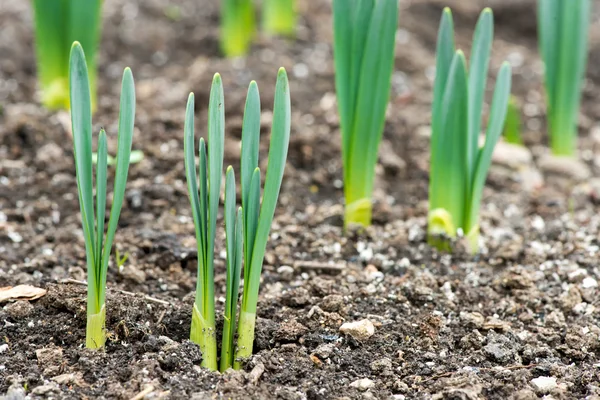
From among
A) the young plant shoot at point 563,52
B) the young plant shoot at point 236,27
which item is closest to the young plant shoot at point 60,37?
the young plant shoot at point 236,27

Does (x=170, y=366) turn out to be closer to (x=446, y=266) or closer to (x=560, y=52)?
(x=446, y=266)

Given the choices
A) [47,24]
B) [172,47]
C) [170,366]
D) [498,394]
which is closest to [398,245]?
[498,394]

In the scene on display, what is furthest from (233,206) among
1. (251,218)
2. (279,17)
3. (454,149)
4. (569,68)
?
(279,17)

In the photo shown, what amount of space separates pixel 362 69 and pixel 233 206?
0.66m

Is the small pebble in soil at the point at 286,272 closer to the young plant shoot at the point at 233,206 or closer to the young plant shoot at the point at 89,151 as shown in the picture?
the young plant shoot at the point at 233,206

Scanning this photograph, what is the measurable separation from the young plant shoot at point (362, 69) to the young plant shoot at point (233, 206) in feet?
1.71

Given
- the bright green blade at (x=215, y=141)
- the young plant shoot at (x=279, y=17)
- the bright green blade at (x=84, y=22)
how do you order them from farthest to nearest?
the young plant shoot at (x=279, y=17)
the bright green blade at (x=84, y=22)
the bright green blade at (x=215, y=141)

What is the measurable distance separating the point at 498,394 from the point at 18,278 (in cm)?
110

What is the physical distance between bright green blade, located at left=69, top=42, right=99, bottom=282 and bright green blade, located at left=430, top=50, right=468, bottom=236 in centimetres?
87

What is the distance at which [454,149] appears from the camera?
6.73 ft

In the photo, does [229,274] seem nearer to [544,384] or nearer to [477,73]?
[544,384]

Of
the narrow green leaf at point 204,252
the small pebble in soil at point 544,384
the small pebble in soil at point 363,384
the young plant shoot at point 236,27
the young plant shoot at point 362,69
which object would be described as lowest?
the small pebble in soil at point 363,384

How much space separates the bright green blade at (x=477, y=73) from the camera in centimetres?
197

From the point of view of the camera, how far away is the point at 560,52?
2.58m
